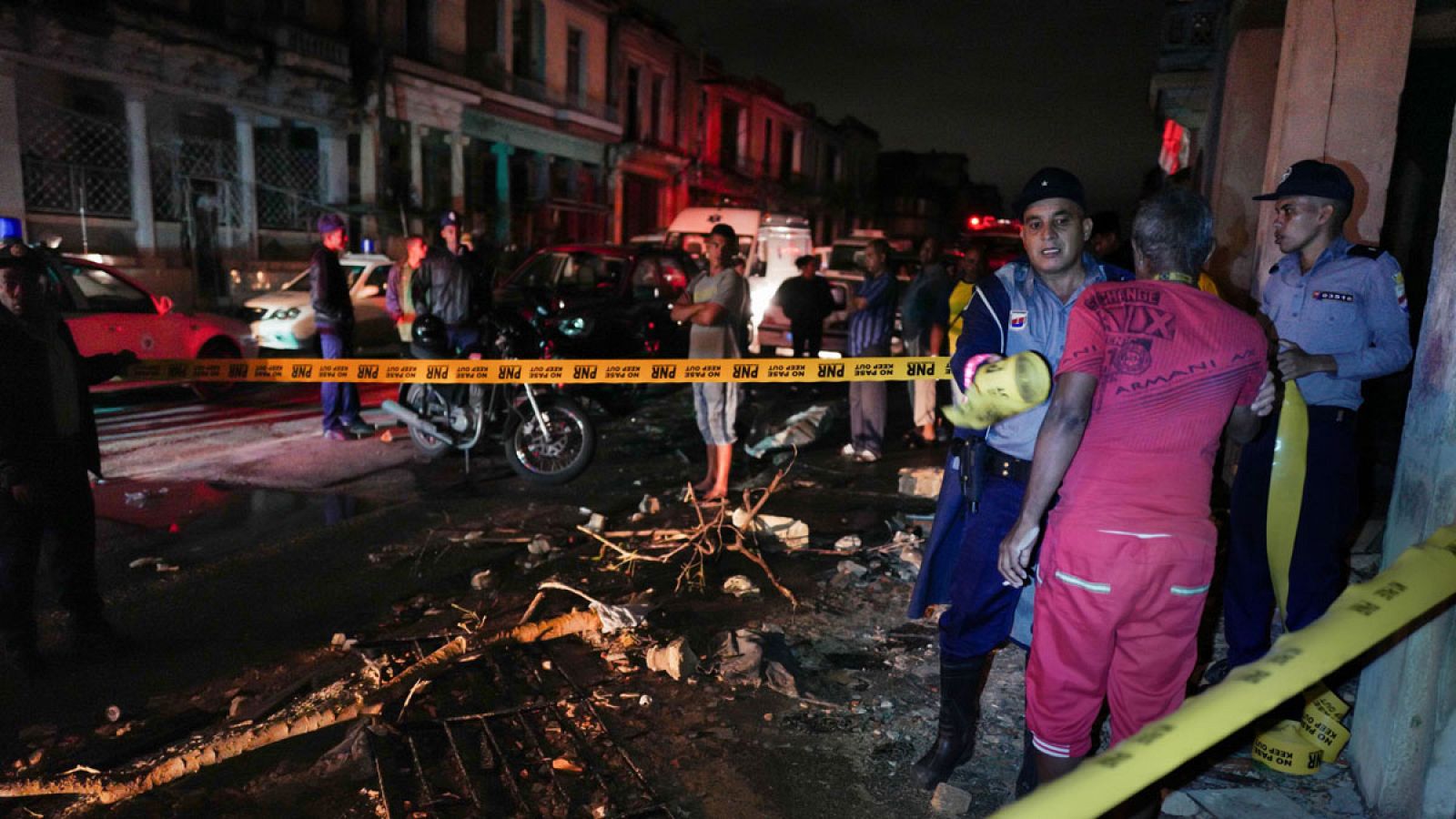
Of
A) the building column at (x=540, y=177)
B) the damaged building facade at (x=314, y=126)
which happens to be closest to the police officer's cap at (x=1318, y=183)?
the damaged building facade at (x=314, y=126)

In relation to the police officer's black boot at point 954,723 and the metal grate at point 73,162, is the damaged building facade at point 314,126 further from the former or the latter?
the police officer's black boot at point 954,723

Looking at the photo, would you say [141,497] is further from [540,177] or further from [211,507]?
[540,177]

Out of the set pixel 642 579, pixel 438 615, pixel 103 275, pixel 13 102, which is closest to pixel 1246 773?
pixel 642 579

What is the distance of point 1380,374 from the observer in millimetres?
3381

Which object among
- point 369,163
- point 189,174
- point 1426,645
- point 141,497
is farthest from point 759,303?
point 1426,645

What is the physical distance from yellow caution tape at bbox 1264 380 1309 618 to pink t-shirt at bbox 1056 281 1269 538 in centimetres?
131

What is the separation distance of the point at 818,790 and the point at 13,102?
1715 cm

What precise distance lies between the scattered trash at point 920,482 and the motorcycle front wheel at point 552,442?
97.6 inches

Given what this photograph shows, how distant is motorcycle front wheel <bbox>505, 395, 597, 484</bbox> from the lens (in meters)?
7.36

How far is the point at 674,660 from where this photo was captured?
4.00 meters

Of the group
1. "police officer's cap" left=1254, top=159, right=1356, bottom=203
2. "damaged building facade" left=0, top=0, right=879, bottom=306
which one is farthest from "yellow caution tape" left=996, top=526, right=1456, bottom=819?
"damaged building facade" left=0, top=0, right=879, bottom=306

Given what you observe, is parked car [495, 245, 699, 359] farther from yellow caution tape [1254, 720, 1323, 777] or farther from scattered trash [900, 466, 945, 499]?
yellow caution tape [1254, 720, 1323, 777]

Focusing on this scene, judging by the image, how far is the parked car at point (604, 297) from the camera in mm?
10398

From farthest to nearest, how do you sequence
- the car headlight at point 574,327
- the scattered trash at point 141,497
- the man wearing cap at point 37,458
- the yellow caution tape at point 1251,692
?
the car headlight at point 574,327 < the scattered trash at point 141,497 < the man wearing cap at point 37,458 < the yellow caution tape at point 1251,692
